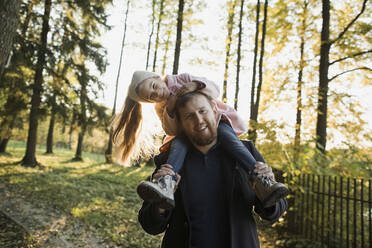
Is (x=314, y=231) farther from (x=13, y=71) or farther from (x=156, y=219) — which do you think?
(x=13, y=71)

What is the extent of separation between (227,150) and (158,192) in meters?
0.51

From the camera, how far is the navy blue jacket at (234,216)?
4.37 ft

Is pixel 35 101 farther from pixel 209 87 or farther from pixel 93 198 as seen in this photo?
pixel 209 87

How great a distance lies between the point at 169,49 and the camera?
1403 cm

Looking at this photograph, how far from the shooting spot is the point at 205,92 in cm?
148

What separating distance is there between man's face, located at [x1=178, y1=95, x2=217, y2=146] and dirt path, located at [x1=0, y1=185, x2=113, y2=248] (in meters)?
4.34

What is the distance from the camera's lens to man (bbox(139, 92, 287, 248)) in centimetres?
134

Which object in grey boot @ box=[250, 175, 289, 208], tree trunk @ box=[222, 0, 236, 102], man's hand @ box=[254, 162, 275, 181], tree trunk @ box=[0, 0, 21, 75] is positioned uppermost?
tree trunk @ box=[222, 0, 236, 102]

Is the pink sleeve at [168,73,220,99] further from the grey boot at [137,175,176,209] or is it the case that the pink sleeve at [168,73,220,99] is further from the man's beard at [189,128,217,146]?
the grey boot at [137,175,176,209]

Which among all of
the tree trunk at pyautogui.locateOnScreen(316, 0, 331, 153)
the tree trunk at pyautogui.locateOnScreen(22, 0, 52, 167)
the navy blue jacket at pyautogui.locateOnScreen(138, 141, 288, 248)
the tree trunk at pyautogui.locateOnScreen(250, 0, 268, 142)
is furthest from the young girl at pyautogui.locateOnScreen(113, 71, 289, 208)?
the tree trunk at pyautogui.locateOnScreen(22, 0, 52, 167)

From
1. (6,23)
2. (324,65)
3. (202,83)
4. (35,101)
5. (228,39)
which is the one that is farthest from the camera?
(228,39)

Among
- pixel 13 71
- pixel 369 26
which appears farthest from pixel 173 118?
pixel 13 71

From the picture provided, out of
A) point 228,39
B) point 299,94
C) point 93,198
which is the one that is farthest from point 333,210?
point 228,39

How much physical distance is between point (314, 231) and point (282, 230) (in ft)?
2.89
